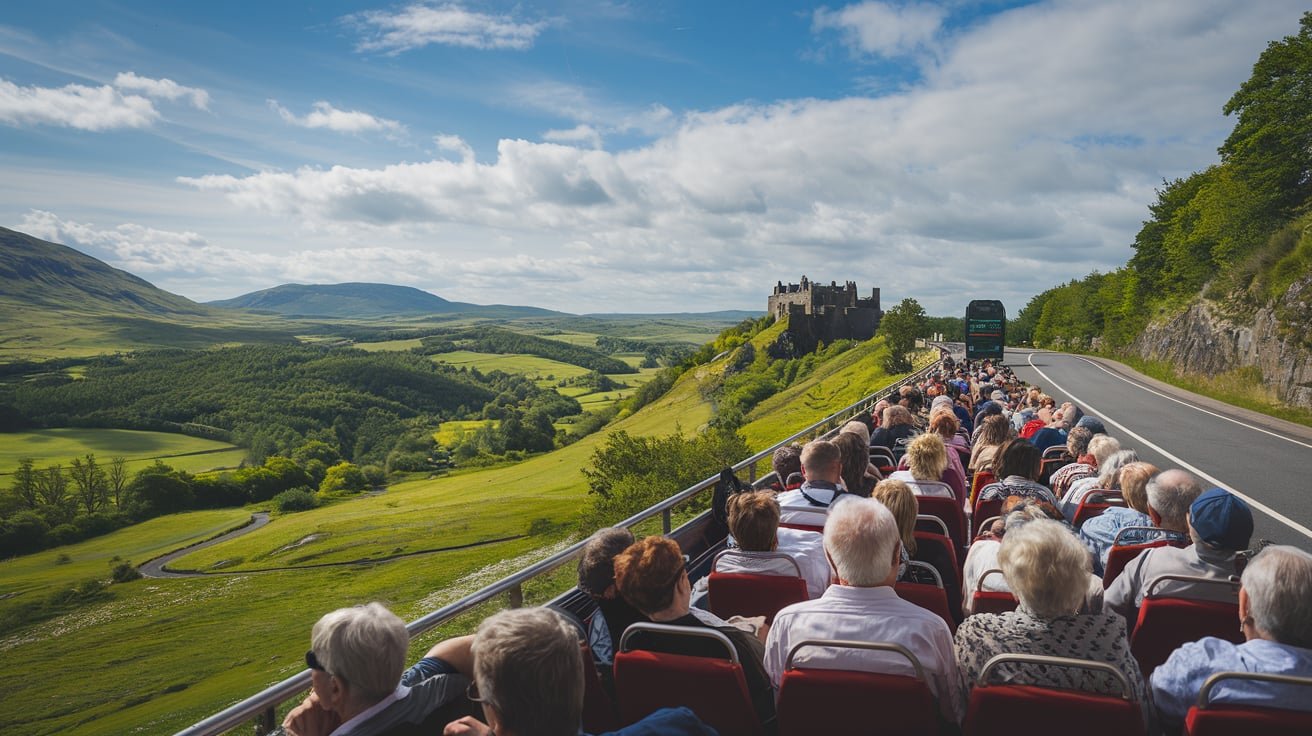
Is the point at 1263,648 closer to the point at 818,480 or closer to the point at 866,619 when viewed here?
the point at 866,619

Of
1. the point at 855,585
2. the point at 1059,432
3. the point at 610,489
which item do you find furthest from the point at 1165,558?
the point at 610,489

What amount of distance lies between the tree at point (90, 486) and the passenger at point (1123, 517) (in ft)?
533

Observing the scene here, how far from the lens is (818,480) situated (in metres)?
6.19

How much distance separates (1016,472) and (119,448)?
21704 centimetres

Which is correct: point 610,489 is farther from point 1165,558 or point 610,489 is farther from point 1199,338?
point 1165,558

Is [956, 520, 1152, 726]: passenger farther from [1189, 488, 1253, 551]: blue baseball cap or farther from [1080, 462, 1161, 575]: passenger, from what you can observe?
[1080, 462, 1161, 575]: passenger

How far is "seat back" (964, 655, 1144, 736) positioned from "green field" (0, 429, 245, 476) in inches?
7374

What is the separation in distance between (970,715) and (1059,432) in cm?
801

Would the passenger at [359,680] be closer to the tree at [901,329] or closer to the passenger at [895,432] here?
the passenger at [895,432]

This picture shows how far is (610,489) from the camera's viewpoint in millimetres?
51812

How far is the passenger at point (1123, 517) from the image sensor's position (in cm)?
523

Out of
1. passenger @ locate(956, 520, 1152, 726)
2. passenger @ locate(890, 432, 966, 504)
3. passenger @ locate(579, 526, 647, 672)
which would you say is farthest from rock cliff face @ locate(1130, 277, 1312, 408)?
passenger @ locate(579, 526, 647, 672)

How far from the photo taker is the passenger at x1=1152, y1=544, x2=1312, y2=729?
2.89m

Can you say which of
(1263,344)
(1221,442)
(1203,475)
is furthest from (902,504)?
(1263,344)
